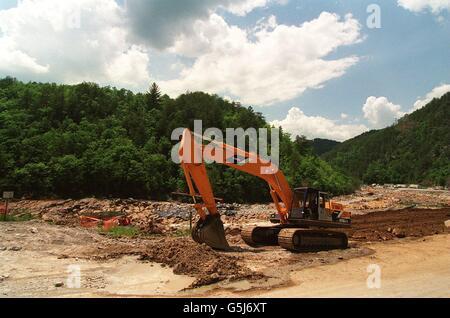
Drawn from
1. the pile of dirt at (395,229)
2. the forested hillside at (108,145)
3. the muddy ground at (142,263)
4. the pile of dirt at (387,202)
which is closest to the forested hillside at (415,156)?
the pile of dirt at (387,202)

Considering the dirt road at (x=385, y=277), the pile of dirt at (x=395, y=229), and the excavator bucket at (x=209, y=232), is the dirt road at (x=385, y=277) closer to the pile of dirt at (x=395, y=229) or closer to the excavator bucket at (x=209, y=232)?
the excavator bucket at (x=209, y=232)

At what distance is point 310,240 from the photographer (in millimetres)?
13516

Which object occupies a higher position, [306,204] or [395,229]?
[306,204]

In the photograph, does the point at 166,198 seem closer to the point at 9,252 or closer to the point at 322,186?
the point at 322,186

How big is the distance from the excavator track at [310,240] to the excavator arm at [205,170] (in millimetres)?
1642

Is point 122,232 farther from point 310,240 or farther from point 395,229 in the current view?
point 395,229

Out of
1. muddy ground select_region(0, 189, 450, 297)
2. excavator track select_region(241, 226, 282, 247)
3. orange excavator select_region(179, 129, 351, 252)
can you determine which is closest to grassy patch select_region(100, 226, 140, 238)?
muddy ground select_region(0, 189, 450, 297)

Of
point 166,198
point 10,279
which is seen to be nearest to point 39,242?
point 10,279

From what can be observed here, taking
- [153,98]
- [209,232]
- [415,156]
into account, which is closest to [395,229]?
[209,232]

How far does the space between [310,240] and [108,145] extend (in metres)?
37.1

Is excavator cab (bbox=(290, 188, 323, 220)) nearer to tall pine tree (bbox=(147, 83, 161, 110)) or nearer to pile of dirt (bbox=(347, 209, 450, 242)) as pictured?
pile of dirt (bbox=(347, 209, 450, 242))
